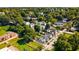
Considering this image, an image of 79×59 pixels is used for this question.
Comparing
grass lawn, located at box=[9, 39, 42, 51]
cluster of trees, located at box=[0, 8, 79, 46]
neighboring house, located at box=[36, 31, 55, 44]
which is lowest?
grass lawn, located at box=[9, 39, 42, 51]

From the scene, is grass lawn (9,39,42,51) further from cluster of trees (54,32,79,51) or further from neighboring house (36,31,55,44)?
cluster of trees (54,32,79,51)

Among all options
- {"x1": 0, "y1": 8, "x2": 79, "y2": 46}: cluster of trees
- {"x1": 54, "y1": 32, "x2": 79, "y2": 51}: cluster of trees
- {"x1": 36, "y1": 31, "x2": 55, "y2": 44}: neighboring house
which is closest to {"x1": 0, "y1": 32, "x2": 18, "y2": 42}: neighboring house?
{"x1": 0, "y1": 8, "x2": 79, "y2": 46}: cluster of trees

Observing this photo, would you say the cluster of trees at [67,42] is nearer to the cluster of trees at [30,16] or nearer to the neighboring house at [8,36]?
the cluster of trees at [30,16]

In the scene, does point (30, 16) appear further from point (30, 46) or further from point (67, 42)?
point (67, 42)

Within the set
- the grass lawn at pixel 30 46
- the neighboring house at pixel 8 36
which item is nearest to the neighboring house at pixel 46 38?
the grass lawn at pixel 30 46

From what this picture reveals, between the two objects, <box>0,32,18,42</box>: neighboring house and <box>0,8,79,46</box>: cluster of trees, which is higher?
<box>0,8,79,46</box>: cluster of trees
